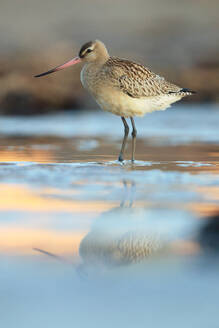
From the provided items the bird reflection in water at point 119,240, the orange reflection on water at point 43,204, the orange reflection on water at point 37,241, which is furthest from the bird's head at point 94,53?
the orange reflection on water at point 37,241

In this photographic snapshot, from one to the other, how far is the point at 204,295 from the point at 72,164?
13.0ft

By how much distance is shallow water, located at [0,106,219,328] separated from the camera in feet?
7.42

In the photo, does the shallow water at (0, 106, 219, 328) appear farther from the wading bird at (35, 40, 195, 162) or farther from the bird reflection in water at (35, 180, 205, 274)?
the wading bird at (35, 40, 195, 162)

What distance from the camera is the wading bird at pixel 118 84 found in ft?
22.8

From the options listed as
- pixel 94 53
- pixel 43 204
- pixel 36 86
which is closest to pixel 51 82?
pixel 36 86

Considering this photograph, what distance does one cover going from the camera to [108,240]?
10.6 ft

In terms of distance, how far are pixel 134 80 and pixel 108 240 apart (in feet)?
13.7

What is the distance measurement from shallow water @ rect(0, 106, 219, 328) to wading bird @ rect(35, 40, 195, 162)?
1.80 ft

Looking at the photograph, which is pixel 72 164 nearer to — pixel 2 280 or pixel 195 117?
pixel 2 280

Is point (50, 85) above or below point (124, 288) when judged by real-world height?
above

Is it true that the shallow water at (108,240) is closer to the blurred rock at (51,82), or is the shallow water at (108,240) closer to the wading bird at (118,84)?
the wading bird at (118,84)

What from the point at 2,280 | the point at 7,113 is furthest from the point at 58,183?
the point at 7,113

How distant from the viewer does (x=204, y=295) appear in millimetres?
2393

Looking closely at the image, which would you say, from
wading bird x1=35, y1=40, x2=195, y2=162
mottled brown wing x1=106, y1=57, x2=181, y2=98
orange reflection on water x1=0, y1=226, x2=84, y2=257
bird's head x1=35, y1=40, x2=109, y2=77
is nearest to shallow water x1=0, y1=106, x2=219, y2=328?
orange reflection on water x1=0, y1=226, x2=84, y2=257
